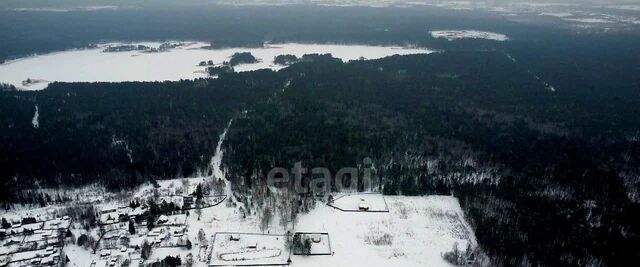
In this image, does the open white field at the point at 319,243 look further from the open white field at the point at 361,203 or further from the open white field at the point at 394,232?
the open white field at the point at 361,203

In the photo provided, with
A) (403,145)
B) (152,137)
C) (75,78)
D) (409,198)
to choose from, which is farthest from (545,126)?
(75,78)

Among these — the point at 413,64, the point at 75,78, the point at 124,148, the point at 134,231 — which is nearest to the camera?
the point at 134,231

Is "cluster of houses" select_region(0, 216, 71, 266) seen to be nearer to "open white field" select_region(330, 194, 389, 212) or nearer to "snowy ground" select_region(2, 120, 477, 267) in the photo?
"snowy ground" select_region(2, 120, 477, 267)

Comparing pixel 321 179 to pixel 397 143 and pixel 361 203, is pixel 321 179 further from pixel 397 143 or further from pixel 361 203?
pixel 397 143

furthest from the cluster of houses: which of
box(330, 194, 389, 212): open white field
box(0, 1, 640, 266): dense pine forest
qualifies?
box(330, 194, 389, 212): open white field

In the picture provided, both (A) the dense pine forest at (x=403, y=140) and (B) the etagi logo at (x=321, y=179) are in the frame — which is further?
(B) the etagi logo at (x=321, y=179)

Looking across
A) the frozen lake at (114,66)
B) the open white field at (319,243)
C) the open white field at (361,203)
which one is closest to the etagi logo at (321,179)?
the open white field at (361,203)

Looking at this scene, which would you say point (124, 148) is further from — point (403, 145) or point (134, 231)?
point (403, 145)
